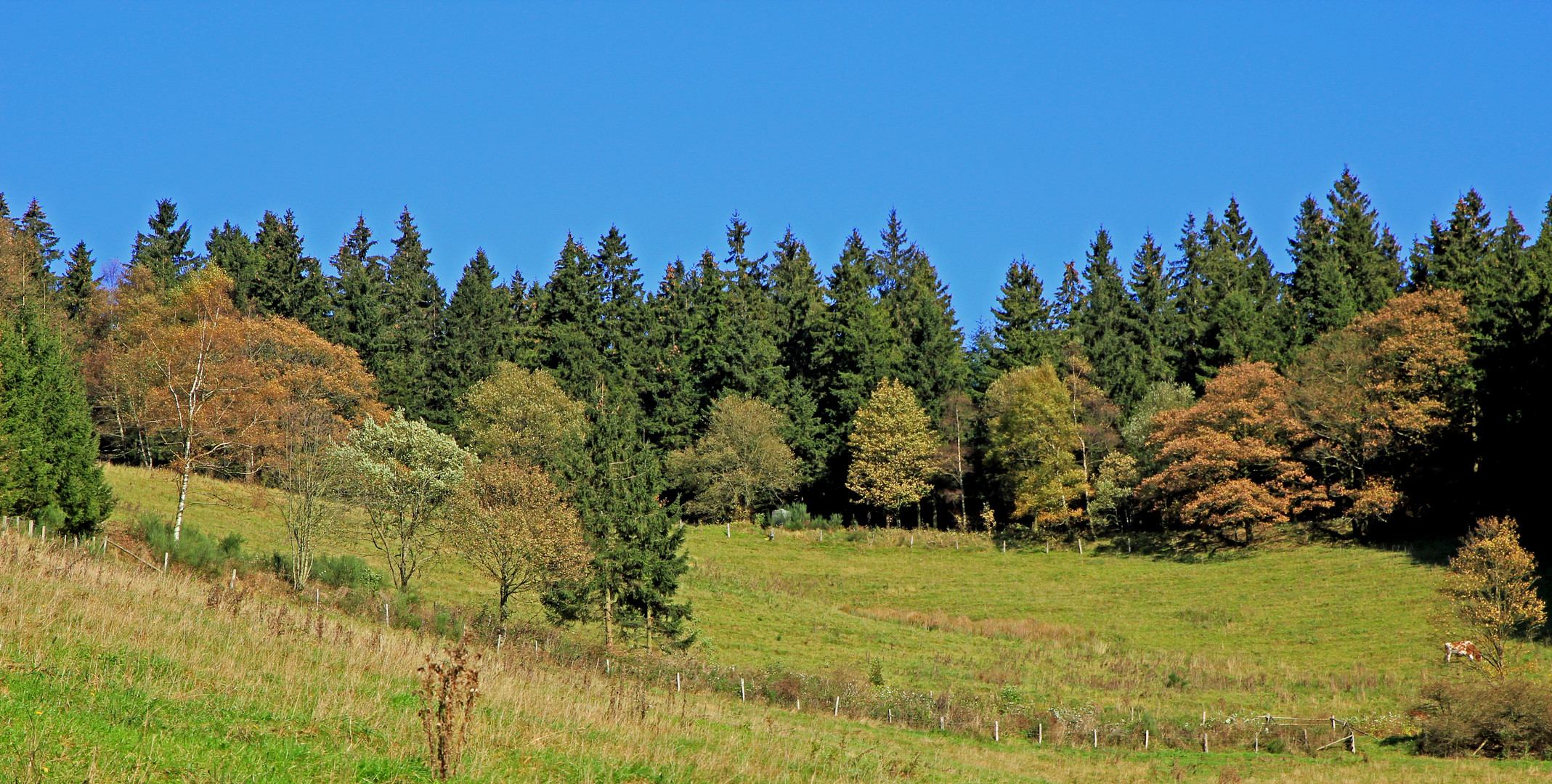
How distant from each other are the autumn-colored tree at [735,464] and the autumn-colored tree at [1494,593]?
43283 mm

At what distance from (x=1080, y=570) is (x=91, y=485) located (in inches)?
1905

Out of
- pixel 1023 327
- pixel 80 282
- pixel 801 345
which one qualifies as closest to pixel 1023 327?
pixel 1023 327

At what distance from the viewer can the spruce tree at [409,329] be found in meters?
78.9

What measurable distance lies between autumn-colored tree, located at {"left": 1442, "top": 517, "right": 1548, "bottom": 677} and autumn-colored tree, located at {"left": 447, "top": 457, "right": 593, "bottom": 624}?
31.2m

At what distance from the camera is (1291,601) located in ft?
169

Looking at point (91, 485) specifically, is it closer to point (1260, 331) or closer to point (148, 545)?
point (148, 545)

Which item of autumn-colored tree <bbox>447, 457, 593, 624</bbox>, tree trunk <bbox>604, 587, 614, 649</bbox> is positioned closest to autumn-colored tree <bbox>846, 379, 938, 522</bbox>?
autumn-colored tree <bbox>447, 457, 593, 624</bbox>

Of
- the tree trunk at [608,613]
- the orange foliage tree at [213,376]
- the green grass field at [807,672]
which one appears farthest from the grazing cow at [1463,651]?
the orange foliage tree at [213,376]

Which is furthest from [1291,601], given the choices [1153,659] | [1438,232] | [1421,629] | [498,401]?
[498,401]

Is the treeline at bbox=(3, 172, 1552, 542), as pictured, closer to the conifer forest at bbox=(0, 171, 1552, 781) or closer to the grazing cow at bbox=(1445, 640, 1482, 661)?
the conifer forest at bbox=(0, 171, 1552, 781)

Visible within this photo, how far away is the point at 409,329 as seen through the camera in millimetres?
86750

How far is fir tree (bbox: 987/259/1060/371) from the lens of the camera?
8112 cm

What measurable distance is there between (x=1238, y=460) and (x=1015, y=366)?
2141cm

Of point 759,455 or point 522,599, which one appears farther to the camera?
point 759,455
